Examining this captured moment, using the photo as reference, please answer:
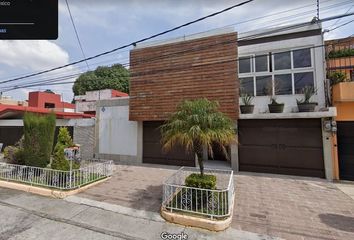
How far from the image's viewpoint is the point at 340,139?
8.99 m

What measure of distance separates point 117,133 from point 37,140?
449 cm

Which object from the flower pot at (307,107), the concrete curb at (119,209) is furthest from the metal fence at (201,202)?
the flower pot at (307,107)

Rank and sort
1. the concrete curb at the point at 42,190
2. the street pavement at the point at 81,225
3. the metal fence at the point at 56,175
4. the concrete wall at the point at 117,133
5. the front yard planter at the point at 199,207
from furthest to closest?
the concrete wall at the point at 117,133
the metal fence at the point at 56,175
the concrete curb at the point at 42,190
the front yard planter at the point at 199,207
the street pavement at the point at 81,225

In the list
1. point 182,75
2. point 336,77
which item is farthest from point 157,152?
point 336,77

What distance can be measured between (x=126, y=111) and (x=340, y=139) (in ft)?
33.4

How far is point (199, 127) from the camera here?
5617mm

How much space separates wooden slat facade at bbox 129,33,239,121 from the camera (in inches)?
387

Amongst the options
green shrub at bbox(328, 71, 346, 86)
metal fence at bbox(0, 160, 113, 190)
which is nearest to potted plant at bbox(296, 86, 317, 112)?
green shrub at bbox(328, 71, 346, 86)

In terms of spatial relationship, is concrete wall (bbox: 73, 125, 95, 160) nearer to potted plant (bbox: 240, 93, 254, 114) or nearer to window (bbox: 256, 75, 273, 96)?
potted plant (bbox: 240, 93, 254, 114)

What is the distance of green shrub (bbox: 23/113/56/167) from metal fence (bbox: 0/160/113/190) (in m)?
0.42

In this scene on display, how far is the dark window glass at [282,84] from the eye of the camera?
9.65 metres

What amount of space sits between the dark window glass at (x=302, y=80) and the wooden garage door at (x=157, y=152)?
5.73 metres

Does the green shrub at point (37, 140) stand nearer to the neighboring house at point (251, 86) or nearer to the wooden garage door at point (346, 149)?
the neighboring house at point (251, 86)

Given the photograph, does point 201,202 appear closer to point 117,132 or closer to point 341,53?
point 117,132
